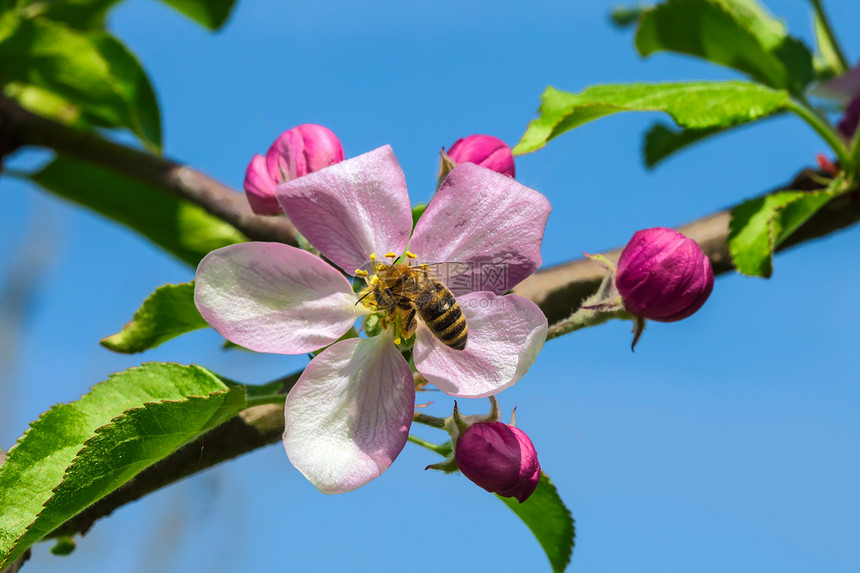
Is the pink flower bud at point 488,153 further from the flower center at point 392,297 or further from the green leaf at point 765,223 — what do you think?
the green leaf at point 765,223

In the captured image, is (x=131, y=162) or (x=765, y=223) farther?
(x=131, y=162)

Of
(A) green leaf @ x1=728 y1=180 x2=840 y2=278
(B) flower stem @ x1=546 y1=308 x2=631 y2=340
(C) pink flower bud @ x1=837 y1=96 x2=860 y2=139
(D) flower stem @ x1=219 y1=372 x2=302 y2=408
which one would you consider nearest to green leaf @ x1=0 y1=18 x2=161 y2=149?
(D) flower stem @ x1=219 y1=372 x2=302 y2=408

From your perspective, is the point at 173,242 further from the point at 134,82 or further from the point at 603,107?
the point at 603,107

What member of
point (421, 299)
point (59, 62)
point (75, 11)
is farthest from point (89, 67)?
point (421, 299)

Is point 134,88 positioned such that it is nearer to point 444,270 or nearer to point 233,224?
point 233,224

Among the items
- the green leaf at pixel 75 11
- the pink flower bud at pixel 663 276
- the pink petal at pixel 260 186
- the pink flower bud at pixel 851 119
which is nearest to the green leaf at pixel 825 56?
the pink flower bud at pixel 851 119

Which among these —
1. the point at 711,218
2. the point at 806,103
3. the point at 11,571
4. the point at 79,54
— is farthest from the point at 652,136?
the point at 11,571
